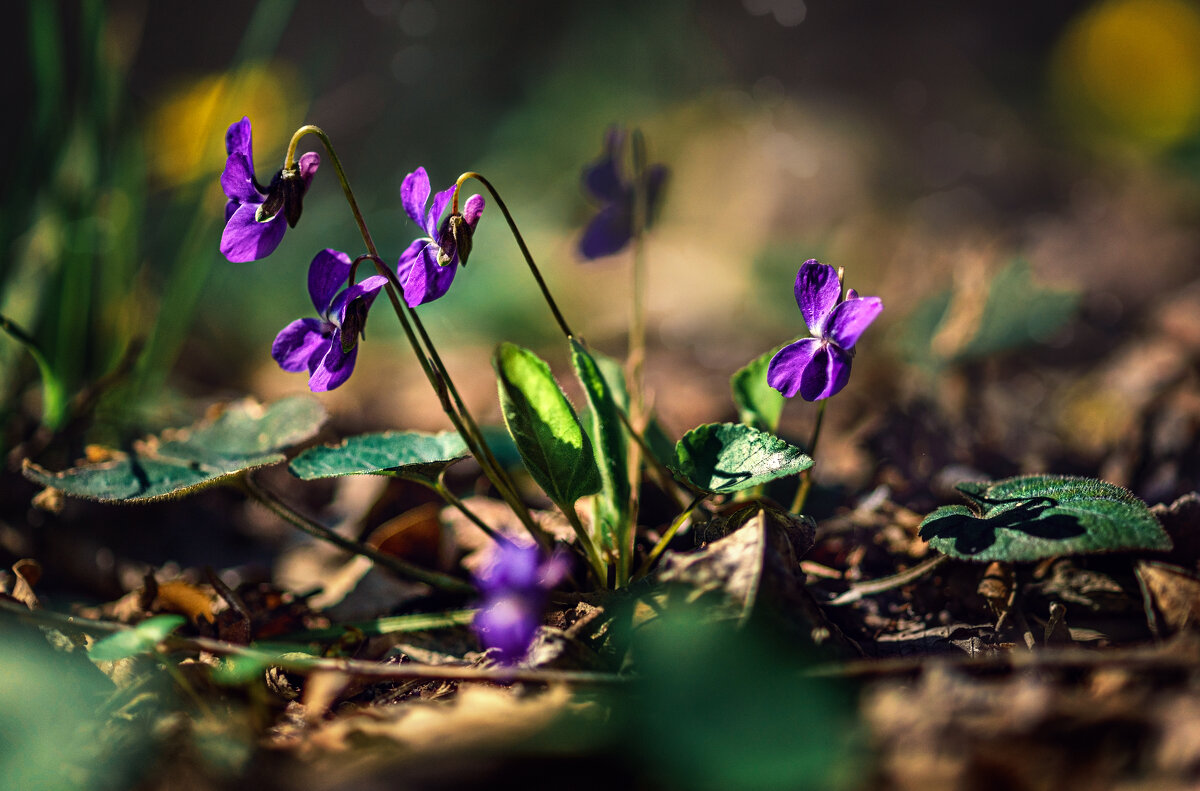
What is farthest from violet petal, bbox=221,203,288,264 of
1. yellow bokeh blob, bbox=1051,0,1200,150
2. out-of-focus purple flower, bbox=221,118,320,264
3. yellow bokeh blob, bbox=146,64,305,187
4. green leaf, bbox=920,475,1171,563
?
yellow bokeh blob, bbox=1051,0,1200,150

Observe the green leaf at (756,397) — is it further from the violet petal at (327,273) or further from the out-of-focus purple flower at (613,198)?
the violet petal at (327,273)

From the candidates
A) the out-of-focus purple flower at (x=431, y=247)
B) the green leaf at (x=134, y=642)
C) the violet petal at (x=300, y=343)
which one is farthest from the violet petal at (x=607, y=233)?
the green leaf at (x=134, y=642)

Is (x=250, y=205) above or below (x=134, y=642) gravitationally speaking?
above

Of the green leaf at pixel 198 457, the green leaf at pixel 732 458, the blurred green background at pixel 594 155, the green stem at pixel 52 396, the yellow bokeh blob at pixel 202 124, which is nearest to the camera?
the green leaf at pixel 732 458

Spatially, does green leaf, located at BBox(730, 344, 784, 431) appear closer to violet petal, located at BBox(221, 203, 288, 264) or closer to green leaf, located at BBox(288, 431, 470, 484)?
green leaf, located at BBox(288, 431, 470, 484)

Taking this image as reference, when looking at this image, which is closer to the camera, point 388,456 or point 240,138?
point 240,138

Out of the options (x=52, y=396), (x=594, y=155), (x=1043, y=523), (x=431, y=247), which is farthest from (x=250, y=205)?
(x=594, y=155)

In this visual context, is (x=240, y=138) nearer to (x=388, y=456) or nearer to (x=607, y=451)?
(x=388, y=456)
